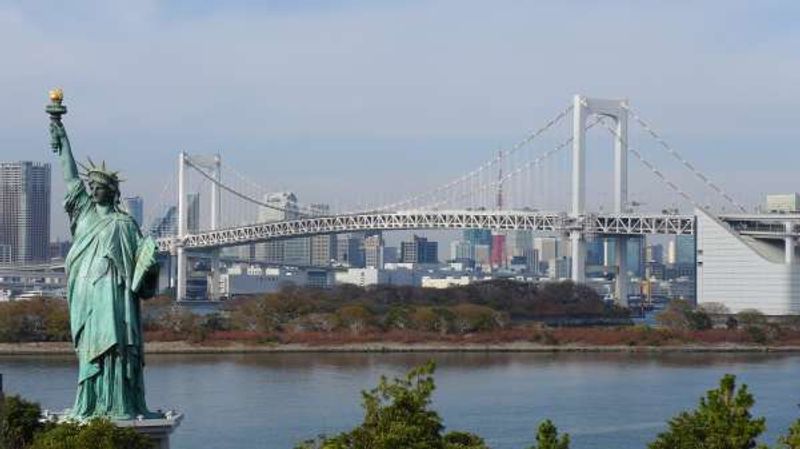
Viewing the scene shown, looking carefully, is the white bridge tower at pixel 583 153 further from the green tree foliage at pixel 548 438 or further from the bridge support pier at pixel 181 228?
the green tree foliage at pixel 548 438

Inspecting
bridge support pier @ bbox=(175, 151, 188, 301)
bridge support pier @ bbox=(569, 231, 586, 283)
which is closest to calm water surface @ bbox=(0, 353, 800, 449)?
bridge support pier @ bbox=(569, 231, 586, 283)

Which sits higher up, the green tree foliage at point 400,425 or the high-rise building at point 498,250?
the high-rise building at point 498,250

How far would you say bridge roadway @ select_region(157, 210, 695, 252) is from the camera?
112 feet

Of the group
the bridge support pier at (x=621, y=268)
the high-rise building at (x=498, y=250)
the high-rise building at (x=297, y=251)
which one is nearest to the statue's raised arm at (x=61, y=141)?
the bridge support pier at (x=621, y=268)

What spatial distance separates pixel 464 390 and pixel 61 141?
11.5 metres

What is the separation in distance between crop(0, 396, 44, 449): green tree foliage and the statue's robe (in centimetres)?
126

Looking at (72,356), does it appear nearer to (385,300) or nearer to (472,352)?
(472,352)

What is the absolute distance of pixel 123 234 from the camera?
23.1 feet

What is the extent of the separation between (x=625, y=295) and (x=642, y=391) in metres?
19.3

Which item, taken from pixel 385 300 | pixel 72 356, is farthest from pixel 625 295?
pixel 72 356

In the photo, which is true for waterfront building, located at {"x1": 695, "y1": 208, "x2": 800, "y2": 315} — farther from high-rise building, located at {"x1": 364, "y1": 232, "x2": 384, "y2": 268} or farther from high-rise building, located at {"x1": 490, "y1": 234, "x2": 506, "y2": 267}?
high-rise building, located at {"x1": 490, "y1": 234, "x2": 506, "y2": 267}

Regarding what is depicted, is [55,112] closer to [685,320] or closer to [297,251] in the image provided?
[685,320]

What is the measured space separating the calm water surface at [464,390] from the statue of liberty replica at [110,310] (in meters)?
5.72

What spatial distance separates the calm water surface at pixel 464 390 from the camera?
14.1m
